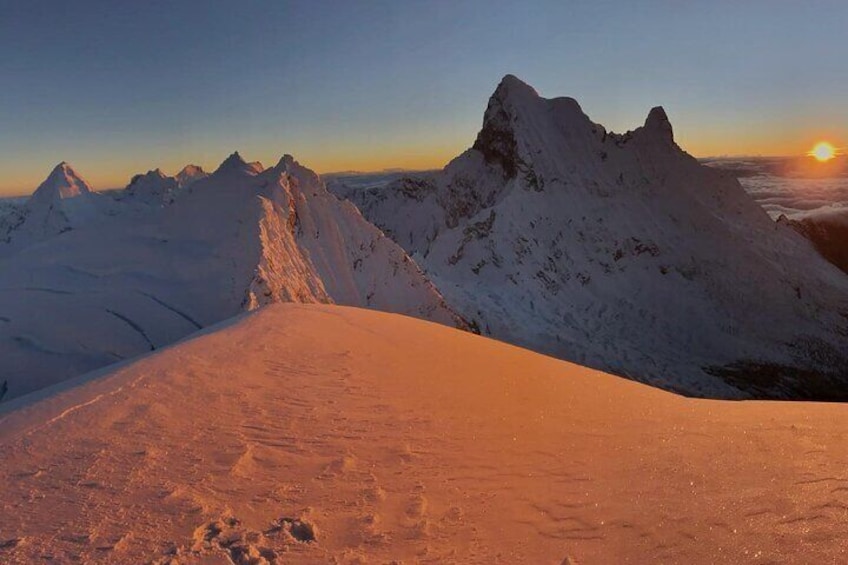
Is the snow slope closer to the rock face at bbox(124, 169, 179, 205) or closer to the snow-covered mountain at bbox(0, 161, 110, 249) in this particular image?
the snow-covered mountain at bbox(0, 161, 110, 249)

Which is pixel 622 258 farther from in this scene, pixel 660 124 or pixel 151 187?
pixel 151 187

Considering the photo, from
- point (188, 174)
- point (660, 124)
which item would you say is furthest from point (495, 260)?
point (188, 174)

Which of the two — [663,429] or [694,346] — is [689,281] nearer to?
[694,346]

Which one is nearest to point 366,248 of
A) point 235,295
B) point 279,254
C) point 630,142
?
point 279,254

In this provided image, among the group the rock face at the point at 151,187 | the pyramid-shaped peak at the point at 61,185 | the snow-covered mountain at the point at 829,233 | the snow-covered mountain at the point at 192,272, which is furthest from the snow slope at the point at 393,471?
the snow-covered mountain at the point at 829,233

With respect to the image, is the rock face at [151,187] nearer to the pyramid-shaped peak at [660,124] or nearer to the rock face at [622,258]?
the rock face at [622,258]

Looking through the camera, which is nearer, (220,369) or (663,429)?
(663,429)
